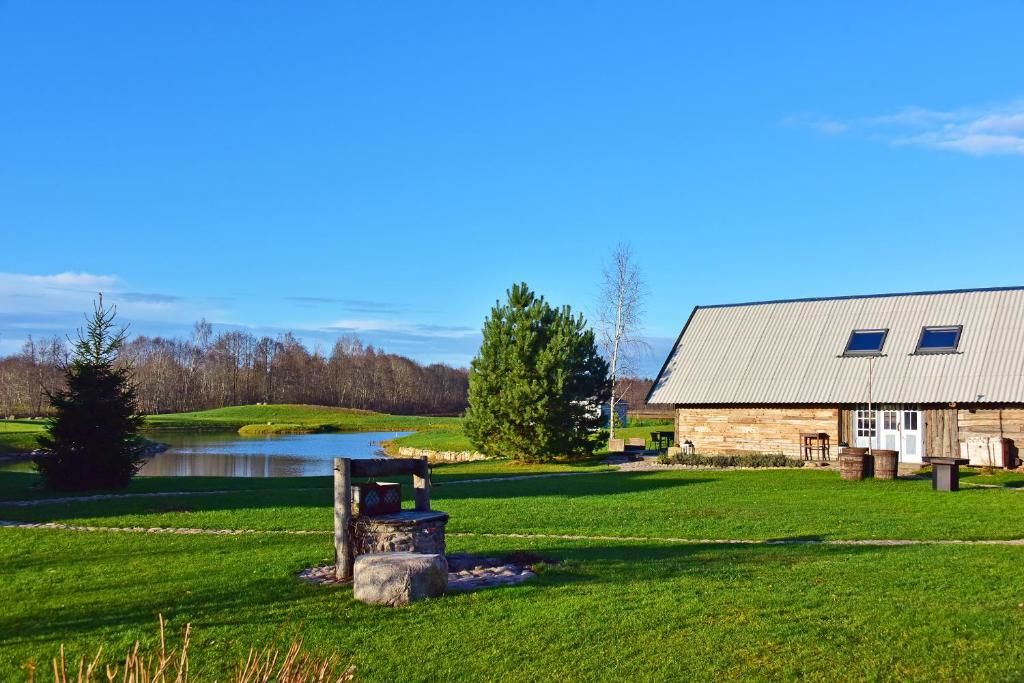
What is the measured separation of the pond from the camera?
34.4 meters

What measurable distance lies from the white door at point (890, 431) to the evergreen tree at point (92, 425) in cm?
2063

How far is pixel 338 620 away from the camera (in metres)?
8.14

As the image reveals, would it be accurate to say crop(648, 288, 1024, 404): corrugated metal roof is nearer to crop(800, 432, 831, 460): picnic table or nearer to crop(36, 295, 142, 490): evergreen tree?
crop(800, 432, 831, 460): picnic table

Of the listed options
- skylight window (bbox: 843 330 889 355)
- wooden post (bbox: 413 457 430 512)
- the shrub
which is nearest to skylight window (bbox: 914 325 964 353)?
skylight window (bbox: 843 330 889 355)

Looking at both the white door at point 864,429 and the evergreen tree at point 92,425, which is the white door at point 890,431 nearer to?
the white door at point 864,429

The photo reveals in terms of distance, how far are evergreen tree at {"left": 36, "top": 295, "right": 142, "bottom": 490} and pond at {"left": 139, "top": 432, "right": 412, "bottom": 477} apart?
27.7 ft

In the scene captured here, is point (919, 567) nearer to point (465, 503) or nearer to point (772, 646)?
point (772, 646)

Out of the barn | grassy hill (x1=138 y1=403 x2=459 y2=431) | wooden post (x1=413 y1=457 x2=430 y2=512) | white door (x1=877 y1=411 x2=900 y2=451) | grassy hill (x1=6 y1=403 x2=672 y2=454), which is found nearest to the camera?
wooden post (x1=413 y1=457 x2=430 y2=512)

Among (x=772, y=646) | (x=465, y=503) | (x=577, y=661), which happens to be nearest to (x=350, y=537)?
(x=577, y=661)

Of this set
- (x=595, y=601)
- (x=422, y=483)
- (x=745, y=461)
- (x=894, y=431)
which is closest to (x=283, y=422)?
(x=745, y=461)

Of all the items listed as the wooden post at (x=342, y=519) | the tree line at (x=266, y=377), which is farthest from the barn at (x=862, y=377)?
the tree line at (x=266, y=377)

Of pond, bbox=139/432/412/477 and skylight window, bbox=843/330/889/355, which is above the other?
skylight window, bbox=843/330/889/355

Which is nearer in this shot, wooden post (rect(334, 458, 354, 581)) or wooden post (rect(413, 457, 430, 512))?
wooden post (rect(334, 458, 354, 581))

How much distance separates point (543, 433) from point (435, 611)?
905 inches
